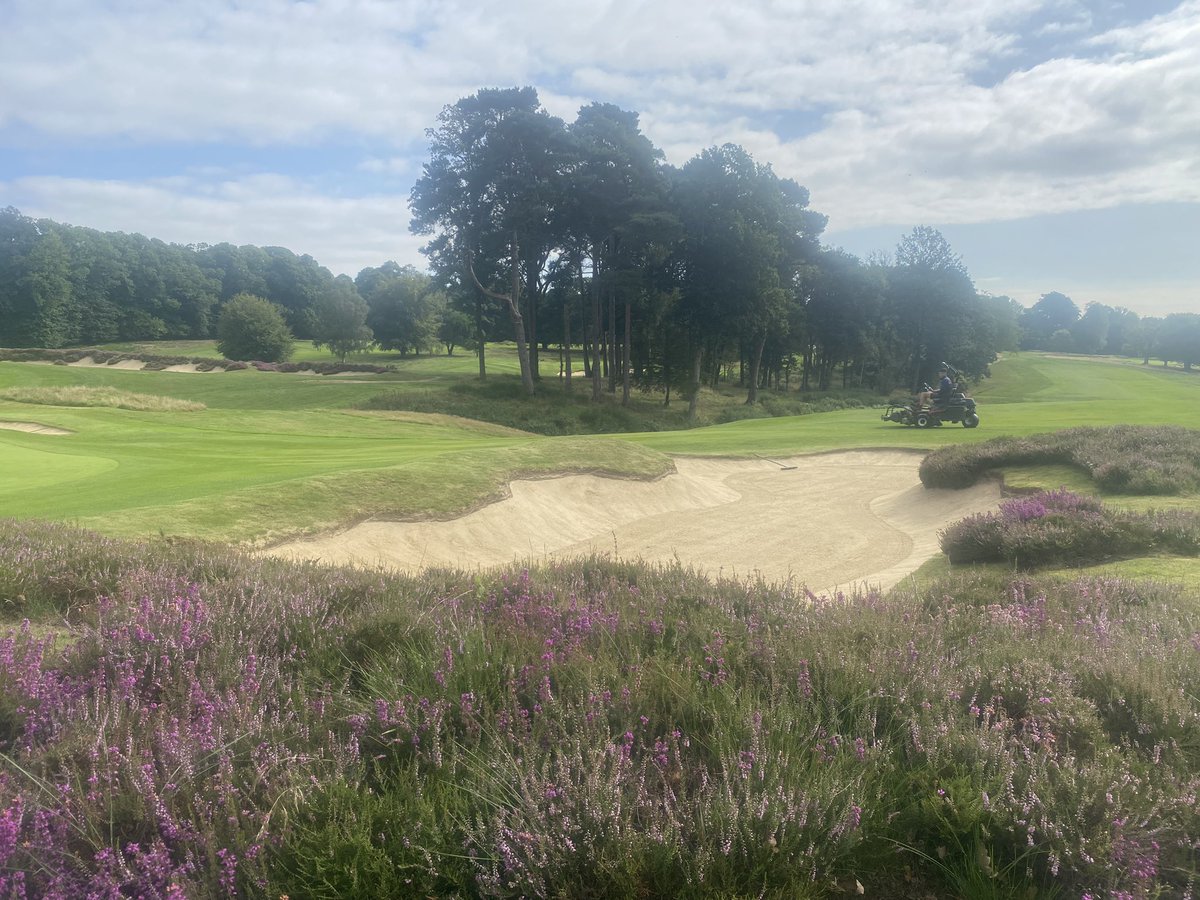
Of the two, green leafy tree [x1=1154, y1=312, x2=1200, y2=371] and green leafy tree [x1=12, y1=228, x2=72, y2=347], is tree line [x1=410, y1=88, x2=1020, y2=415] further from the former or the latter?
green leafy tree [x1=12, y1=228, x2=72, y2=347]

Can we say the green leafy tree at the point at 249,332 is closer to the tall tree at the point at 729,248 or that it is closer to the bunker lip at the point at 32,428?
the tall tree at the point at 729,248

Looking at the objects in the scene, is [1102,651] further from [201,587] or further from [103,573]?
[103,573]

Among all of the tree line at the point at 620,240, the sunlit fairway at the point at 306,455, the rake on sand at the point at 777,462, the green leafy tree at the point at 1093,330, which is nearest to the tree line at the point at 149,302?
the tree line at the point at 620,240

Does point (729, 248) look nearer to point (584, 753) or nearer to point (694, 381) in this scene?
point (694, 381)

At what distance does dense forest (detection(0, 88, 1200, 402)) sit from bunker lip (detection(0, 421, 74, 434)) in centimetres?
2741

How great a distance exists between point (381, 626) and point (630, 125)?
5097cm

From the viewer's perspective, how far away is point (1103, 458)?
15086mm

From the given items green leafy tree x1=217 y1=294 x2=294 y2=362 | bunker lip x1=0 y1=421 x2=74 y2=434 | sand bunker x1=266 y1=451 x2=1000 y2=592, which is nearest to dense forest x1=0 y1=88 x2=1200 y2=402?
green leafy tree x1=217 y1=294 x2=294 y2=362

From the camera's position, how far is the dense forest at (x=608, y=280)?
4847 cm

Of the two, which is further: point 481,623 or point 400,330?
point 400,330

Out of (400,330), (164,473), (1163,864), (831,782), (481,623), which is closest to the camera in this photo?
(1163,864)

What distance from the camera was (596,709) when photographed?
3.73m

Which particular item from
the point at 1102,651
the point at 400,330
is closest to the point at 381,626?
the point at 1102,651

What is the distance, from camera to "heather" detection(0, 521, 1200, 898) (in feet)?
9.34
